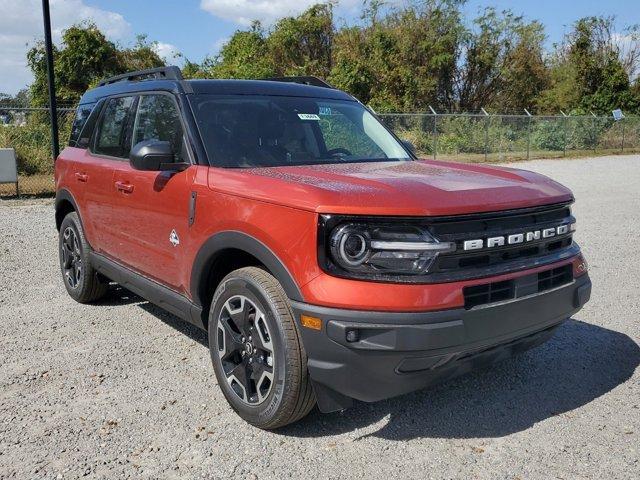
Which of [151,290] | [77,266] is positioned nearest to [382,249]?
[151,290]

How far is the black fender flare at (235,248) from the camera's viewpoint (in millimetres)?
2873

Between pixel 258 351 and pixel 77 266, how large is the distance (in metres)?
3.01

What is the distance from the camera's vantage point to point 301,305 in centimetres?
280

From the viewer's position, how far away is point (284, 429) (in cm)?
326

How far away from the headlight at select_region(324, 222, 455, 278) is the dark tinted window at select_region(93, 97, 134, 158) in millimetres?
2463

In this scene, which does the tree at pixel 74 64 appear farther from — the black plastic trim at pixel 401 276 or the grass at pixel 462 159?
the black plastic trim at pixel 401 276

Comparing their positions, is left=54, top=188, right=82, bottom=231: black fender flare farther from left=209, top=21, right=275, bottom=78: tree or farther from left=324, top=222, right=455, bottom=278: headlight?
left=209, top=21, right=275, bottom=78: tree

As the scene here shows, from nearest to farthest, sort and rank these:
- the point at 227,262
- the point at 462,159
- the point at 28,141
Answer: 1. the point at 227,262
2. the point at 28,141
3. the point at 462,159

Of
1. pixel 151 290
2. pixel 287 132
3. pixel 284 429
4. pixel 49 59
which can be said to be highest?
pixel 49 59

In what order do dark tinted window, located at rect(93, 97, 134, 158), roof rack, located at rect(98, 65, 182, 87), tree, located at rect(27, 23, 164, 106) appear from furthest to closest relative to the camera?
tree, located at rect(27, 23, 164, 106)
dark tinted window, located at rect(93, 97, 134, 158)
roof rack, located at rect(98, 65, 182, 87)

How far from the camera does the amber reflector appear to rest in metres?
2.73

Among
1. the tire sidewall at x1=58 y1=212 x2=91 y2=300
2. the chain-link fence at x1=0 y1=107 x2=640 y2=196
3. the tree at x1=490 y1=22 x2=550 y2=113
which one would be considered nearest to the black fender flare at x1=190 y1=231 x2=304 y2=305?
the tire sidewall at x1=58 y1=212 x2=91 y2=300

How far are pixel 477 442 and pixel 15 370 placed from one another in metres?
2.99

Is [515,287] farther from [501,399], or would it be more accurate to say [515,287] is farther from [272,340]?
[272,340]
